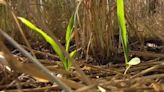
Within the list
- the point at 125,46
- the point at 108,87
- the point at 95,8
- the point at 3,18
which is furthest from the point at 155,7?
the point at 108,87

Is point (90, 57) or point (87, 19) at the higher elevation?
point (87, 19)

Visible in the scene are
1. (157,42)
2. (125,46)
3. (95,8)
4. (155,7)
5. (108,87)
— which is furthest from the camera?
(155,7)

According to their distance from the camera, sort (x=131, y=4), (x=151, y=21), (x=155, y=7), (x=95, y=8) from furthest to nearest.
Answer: (x=155, y=7)
(x=151, y=21)
(x=131, y=4)
(x=95, y=8)

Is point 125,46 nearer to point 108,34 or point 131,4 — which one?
point 108,34

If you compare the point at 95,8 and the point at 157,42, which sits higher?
the point at 95,8

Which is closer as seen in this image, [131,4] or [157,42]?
[157,42]

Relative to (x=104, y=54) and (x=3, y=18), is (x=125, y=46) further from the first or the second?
(x=3, y=18)

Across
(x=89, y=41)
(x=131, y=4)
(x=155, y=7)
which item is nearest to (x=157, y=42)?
(x=131, y=4)

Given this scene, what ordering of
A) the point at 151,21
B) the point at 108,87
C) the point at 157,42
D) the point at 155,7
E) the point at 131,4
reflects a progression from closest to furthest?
1. the point at 108,87
2. the point at 157,42
3. the point at 131,4
4. the point at 151,21
5. the point at 155,7

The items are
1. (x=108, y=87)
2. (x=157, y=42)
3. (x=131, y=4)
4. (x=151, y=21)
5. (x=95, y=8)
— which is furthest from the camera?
(x=151, y=21)
